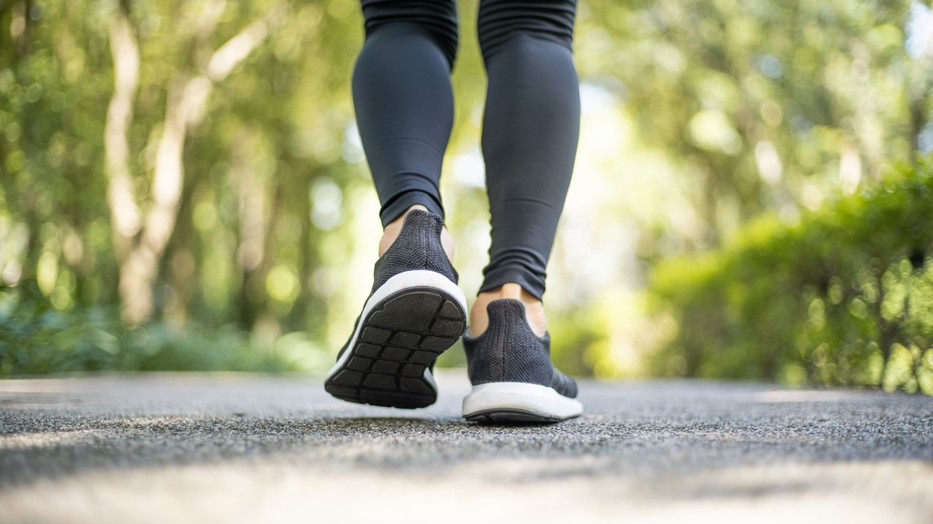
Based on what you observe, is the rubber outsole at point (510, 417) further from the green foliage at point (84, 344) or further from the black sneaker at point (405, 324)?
the green foliage at point (84, 344)

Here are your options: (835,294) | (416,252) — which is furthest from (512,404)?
(835,294)

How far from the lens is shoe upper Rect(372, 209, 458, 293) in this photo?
1.52m

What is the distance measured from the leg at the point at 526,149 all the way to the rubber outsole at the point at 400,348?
0.17m

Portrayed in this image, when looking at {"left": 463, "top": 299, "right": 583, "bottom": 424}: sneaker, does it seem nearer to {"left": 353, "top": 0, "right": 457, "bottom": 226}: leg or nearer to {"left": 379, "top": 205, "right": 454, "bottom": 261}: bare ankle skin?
{"left": 379, "top": 205, "right": 454, "bottom": 261}: bare ankle skin

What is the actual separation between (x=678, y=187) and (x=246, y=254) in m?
9.27

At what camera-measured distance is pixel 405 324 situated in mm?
1481

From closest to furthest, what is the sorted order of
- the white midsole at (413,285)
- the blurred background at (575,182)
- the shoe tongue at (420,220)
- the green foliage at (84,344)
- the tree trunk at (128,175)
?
the white midsole at (413,285) → the shoe tongue at (420,220) → the blurred background at (575,182) → the green foliage at (84,344) → the tree trunk at (128,175)

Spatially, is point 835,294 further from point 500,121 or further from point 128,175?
point 128,175

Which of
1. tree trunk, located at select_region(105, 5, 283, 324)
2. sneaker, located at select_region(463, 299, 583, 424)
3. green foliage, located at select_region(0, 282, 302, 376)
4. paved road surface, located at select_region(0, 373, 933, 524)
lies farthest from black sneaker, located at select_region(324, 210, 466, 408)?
tree trunk, located at select_region(105, 5, 283, 324)

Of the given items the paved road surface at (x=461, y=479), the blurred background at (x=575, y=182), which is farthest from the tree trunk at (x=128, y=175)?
the paved road surface at (x=461, y=479)

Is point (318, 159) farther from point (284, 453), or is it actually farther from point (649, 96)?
point (284, 453)

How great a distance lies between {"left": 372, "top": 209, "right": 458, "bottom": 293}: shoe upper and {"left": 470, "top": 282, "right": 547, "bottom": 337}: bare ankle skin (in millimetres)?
109

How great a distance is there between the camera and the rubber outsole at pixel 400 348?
146cm

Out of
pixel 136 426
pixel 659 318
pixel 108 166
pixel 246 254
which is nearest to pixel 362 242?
pixel 246 254
